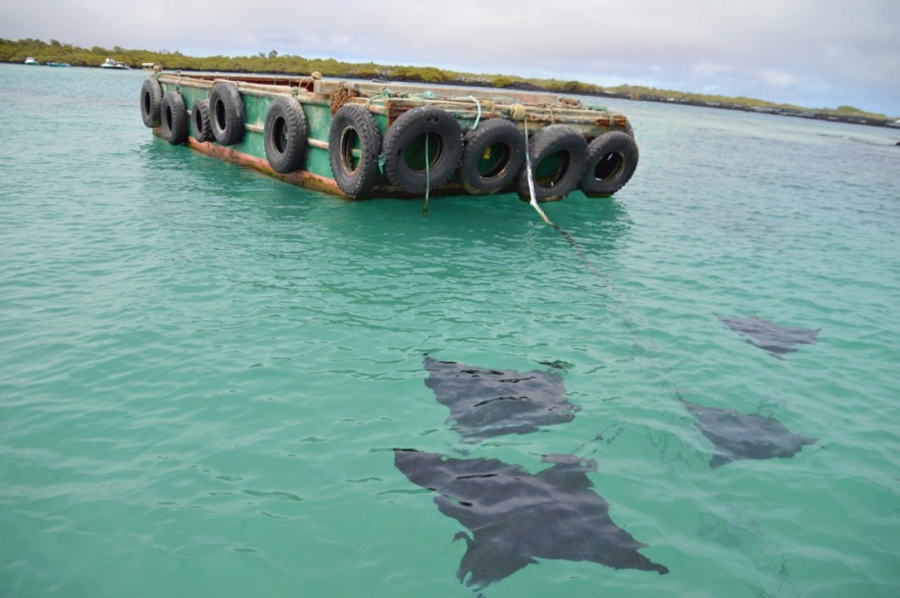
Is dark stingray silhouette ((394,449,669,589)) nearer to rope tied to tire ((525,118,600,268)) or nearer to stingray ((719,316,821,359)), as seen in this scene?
stingray ((719,316,821,359))

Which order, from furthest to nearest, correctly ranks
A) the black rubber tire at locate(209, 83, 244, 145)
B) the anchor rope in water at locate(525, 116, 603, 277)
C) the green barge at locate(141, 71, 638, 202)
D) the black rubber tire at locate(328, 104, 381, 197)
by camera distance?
the black rubber tire at locate(209, 83, 244, 145), the green barge at locate(141, 71, 638, 202), the black rubber tire at locate(328, 104, 381, 197), the anchor rope in water at locate(525, 116, 603, 277)

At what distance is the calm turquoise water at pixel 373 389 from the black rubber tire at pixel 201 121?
16.4ft

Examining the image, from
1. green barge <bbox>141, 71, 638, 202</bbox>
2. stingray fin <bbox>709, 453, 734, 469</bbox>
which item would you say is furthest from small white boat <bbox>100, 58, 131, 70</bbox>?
stingray fin <bbox>709, 453, 734, 469</bbox>

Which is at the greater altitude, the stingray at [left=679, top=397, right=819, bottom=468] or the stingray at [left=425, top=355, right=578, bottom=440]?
the stingray at [left=425, top=355, right=578, bottom=440]

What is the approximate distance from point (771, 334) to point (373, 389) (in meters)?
5.63

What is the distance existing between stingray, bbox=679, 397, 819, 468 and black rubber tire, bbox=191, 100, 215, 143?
1602cm

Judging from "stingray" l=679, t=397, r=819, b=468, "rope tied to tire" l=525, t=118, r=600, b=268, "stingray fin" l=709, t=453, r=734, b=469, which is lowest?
"stingray fin" l=709, t=453, r=734, b=469

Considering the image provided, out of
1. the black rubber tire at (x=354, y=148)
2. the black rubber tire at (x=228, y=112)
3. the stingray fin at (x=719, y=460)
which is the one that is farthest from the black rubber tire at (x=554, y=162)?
the stingray fin at (x=719, y=460)

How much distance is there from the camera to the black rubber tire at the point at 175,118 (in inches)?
754

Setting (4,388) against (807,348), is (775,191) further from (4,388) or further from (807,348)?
(4,388)

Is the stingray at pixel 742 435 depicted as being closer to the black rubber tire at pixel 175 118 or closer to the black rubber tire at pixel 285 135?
the black rubber tire at pixel 285 135

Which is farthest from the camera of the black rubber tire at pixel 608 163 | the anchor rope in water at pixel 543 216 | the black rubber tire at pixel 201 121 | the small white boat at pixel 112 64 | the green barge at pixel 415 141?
the small white boat at pixel 112 64

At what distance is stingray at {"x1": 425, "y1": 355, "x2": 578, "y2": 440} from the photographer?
552cm

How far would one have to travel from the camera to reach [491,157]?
1364 centimetres
